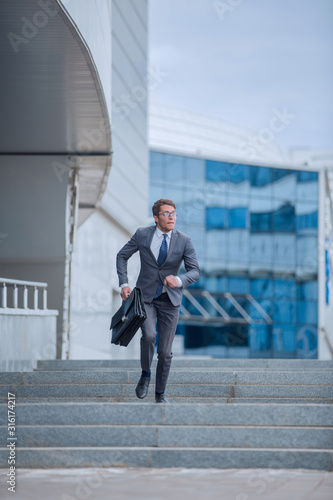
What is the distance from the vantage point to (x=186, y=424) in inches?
287

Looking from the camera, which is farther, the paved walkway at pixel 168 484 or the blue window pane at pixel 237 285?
the blue window pane at pixel 237 285

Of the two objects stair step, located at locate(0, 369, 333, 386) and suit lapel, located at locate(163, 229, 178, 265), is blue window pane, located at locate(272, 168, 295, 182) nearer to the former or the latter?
stair step, located at locate(0, 369, 333, 386)

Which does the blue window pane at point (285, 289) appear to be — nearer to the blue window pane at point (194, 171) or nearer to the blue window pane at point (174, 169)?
the blue window pane at point (194, 171)

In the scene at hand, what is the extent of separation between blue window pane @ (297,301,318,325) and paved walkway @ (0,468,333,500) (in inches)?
1404

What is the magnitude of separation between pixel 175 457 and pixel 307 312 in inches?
1410

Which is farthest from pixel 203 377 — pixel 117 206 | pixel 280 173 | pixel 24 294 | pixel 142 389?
pixel 280 173

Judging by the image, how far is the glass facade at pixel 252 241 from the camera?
4112cm

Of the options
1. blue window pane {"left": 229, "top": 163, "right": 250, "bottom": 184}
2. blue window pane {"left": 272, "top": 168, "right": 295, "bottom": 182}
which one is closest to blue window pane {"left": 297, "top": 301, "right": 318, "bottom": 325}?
blue window pane {"left": 272, "top": 168, "right": 295, "bottom": 182}

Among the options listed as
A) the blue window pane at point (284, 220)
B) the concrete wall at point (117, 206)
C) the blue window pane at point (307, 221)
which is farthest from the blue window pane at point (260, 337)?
the concrete wall at point (117, 206)

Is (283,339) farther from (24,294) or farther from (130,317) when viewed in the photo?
(130,317)

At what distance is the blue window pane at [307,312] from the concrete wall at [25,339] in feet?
96.9

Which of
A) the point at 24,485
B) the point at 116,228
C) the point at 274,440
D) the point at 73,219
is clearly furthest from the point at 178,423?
the point at 116,228

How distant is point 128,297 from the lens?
301 inches

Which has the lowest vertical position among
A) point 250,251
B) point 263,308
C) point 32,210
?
point 263,308
